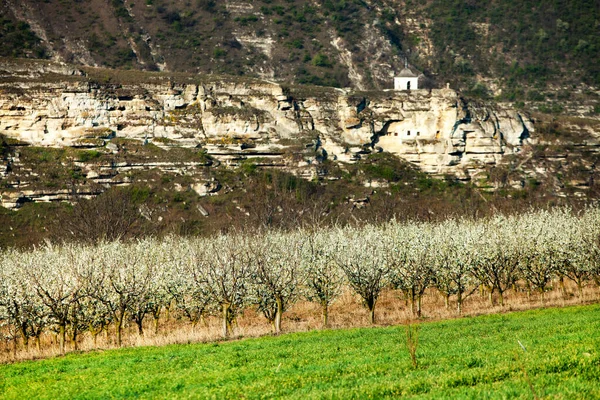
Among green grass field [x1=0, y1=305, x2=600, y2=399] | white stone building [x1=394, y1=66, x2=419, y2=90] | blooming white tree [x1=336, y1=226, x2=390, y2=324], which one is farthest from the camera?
white stone building [x1=394, y1=66, x2=419, y2=90]

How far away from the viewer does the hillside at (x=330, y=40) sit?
15412 cm

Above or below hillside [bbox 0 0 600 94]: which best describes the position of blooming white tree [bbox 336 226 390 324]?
below

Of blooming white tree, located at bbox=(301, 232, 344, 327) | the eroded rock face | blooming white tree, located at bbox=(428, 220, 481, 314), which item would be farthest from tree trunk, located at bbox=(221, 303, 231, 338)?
the eroded rock face

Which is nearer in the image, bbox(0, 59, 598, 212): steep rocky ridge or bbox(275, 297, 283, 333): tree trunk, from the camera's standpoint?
bbox(275, 297, 283, 333): tree trunk

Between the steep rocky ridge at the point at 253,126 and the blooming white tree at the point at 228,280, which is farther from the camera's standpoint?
the steep rocky ridge at the point at 253,126

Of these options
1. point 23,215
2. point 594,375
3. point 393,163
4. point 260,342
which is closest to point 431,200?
point 393,163

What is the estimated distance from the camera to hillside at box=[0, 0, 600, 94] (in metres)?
154

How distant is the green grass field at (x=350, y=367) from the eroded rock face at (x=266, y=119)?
75.3 metres

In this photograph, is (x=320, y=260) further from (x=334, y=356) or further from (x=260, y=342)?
(x=334, y=356)

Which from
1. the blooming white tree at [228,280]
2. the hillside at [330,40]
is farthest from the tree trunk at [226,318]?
the hillside at [330,40]

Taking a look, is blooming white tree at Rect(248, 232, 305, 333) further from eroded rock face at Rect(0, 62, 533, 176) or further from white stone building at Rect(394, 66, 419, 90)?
white stone building at Rect(394, 66, 419, 90)

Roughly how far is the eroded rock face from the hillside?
37964 mm

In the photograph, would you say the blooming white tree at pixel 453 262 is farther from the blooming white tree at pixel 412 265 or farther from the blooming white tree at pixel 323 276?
the blooming white tree at pixel 323 276

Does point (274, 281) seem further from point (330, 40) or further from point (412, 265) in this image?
point (330, 40)
